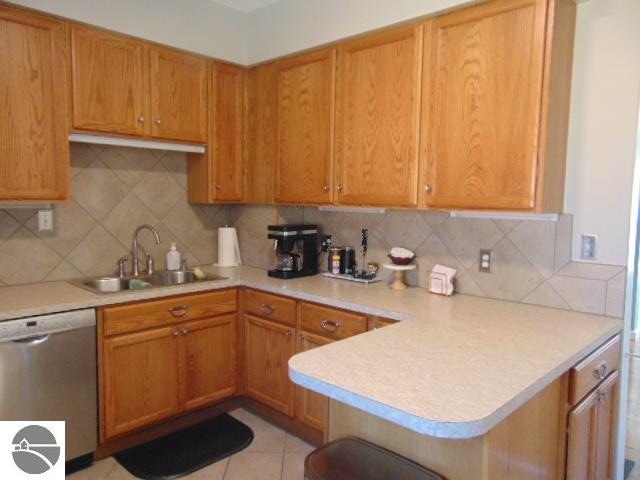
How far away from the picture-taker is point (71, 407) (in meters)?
2.28

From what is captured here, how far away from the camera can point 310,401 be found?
2555 millimetres

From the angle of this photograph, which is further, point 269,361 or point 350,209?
point 350,209

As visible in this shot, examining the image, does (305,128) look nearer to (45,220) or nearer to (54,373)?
(45,220)

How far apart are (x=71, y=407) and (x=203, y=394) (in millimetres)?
737

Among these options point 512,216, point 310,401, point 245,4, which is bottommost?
point 310,401

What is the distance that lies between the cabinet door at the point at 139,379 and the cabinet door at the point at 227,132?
3.41 ft

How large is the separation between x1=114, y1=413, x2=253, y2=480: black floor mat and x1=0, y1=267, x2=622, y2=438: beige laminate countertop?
0.83m

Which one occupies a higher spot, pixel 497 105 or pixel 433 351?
pixel 497 105

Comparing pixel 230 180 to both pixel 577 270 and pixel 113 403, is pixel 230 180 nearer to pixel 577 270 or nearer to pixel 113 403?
pixel 113 403

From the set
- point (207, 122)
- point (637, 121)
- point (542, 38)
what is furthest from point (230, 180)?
point (637, 121)

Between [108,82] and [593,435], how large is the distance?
9.32 feet

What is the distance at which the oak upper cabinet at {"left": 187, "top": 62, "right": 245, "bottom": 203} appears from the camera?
10.2ft

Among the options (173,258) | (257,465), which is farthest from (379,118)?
(257,465)

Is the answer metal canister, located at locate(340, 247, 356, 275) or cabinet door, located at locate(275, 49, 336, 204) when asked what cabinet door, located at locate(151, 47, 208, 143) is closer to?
cabinet door, located at locate(275, 49, 336, 204)
